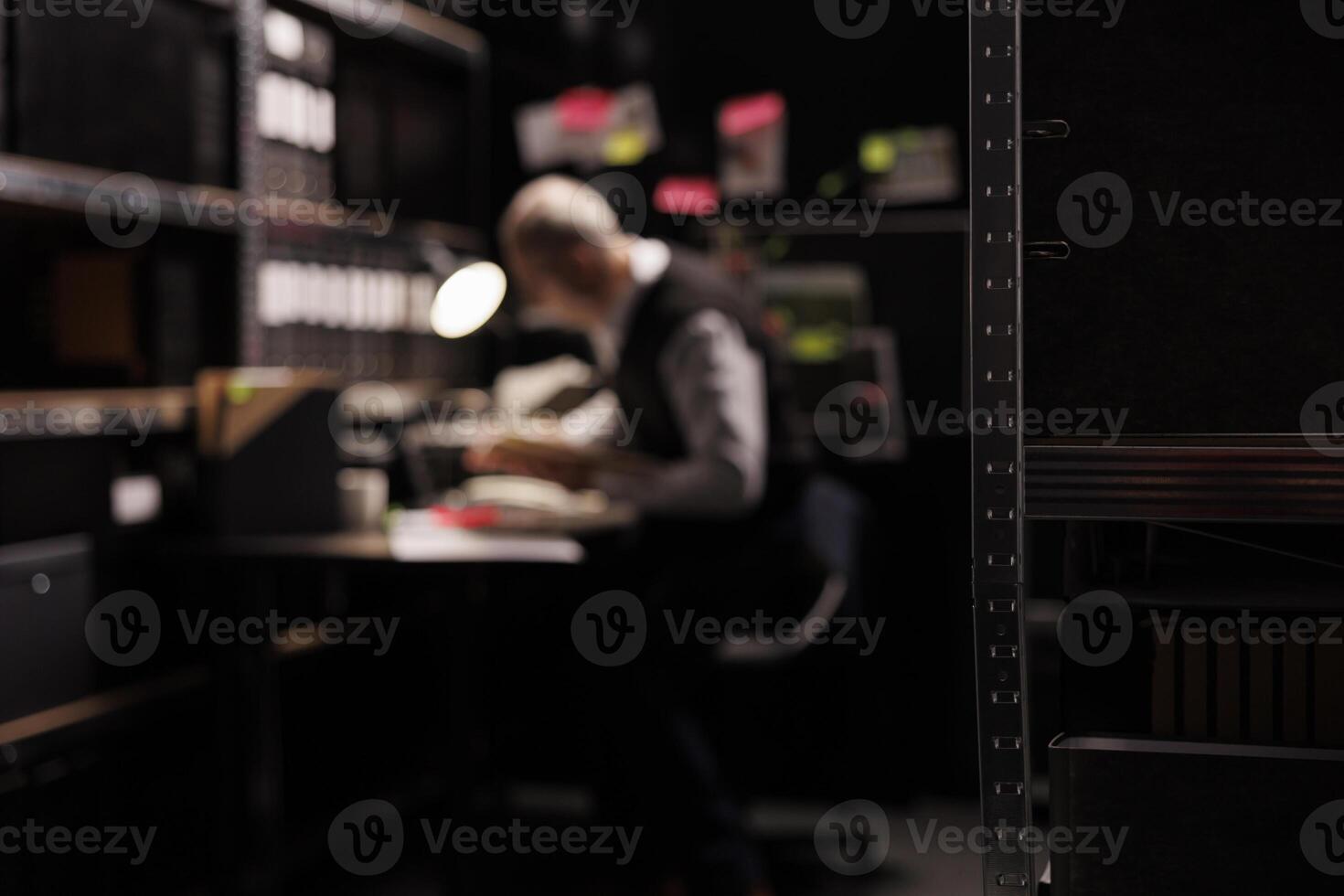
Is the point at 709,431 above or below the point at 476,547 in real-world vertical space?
above

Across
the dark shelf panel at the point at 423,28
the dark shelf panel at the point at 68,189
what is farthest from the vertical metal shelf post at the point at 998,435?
the dark shelf panel at the point at 423,28

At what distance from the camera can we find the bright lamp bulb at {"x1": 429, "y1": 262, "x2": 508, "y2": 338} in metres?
2.31

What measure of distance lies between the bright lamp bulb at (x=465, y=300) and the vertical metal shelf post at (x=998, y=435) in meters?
1.50

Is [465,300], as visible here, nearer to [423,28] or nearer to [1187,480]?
[423,28]

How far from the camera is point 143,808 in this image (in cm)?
246

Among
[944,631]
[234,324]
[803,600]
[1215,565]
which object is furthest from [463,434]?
[1215,565]

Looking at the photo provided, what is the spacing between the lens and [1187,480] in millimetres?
901

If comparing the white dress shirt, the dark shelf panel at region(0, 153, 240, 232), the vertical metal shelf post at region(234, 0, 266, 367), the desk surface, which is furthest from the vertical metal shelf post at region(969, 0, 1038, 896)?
the vertical metal shelf post at region(234, 0, 266, 367)

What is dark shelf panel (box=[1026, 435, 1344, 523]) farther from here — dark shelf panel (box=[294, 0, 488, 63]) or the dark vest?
Answer: dark shelf panel (box=[294, 0, 488, 63])

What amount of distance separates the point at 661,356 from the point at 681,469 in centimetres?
23

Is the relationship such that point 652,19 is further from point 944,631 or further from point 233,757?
point 233,757

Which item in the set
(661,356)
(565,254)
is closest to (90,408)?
(565,254)

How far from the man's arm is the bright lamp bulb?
36 cm

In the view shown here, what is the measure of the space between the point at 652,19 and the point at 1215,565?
10.2 ft
